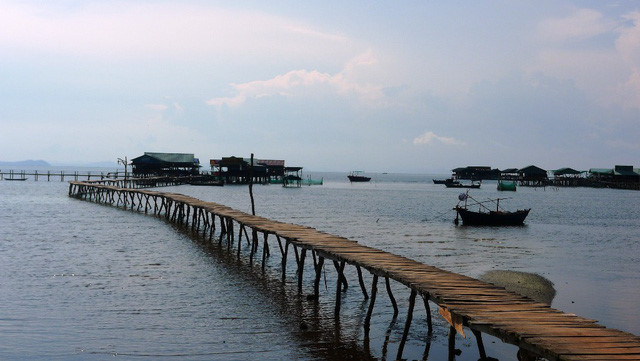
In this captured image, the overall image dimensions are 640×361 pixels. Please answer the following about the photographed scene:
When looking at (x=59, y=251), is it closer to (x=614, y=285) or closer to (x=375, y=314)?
(x=375, y=314)

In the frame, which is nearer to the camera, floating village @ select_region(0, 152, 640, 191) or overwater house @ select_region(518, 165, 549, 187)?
floating village @ select_region(0, 152, 640, 191)

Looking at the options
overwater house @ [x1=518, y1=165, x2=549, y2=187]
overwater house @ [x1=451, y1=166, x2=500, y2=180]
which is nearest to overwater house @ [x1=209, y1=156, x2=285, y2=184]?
overwater house @ [x1=451, y1=166, x2=500, y2=180]

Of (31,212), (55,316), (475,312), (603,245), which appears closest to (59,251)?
(55,316)

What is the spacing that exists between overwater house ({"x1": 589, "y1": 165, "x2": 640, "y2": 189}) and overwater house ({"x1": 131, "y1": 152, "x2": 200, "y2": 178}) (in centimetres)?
8534

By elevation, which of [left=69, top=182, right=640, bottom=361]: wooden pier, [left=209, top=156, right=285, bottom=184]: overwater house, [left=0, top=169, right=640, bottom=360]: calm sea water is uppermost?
[left=209, top=156, right=285, bottom=184]: overwater house

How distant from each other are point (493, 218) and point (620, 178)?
91616mm

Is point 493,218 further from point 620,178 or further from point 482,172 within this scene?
point 620,178

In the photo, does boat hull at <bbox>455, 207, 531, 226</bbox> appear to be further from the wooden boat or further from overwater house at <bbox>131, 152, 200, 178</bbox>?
overwater house at <bbox>131, 152, 200, 178</bbox>

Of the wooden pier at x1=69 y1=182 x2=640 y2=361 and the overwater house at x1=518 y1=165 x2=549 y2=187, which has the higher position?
the overwater house at x1=518 y1=165 x2=549 y2=187

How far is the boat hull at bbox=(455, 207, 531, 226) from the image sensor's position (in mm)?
40719

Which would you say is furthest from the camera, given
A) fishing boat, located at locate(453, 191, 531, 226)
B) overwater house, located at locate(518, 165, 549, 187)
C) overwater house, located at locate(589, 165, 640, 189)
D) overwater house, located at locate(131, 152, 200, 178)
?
overwater house, located at locate(518, 165, 549, 187)

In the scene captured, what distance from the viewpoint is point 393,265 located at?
12133 millimetres

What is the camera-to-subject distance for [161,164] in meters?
92.4

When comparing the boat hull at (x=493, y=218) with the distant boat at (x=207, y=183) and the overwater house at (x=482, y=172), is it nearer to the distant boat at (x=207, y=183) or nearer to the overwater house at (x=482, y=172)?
the distant boat at (x=207, y=183)
